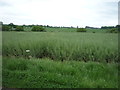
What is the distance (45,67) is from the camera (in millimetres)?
7219

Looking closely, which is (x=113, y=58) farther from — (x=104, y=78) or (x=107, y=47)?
(x=104, y=78)

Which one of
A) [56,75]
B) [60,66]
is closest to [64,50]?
[60,66]

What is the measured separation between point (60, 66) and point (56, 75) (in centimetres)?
90

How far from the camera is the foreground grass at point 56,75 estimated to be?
5.75 metres

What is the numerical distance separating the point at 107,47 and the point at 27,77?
4670 millimetres

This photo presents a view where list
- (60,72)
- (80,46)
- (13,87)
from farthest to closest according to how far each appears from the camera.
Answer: (80,46)
(60,72)
(13,87)

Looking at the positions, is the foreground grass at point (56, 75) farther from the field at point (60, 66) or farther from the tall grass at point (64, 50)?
the tall grass at point (64, 50)

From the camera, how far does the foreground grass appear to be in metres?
5.75

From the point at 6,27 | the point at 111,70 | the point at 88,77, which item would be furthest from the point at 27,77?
the point at 6,27

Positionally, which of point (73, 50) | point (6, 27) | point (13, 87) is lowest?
point (13, 87)

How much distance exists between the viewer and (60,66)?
723 cm

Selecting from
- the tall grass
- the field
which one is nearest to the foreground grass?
the field

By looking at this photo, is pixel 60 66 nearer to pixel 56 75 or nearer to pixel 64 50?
pixel 56 75

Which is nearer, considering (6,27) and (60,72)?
(60,72)
